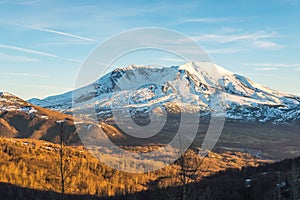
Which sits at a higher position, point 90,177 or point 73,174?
point 73,174

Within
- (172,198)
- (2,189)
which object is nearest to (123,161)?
(2,189)

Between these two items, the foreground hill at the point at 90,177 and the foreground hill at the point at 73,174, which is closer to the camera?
the foreground hill at the point at 90,177

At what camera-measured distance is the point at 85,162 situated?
12375cm

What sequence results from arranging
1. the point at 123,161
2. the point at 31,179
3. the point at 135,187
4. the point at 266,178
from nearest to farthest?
the point at 266,178 < the point at 31,179 < the point at 135,187 < the point at 123,161

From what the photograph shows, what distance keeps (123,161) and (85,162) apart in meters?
49.7

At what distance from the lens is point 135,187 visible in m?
108

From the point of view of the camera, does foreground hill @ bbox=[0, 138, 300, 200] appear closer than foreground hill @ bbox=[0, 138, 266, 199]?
Yes

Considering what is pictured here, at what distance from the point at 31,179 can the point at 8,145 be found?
95.5 ft

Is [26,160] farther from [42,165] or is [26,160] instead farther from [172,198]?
[172,198]

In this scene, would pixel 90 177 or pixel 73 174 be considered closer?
pixel 73 174

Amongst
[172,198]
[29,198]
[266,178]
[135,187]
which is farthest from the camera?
[135,187]

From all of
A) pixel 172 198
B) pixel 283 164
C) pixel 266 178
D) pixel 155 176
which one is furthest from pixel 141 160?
pixel 172 198

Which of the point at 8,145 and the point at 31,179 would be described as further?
the point at 8,145

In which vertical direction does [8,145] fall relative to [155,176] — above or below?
above
